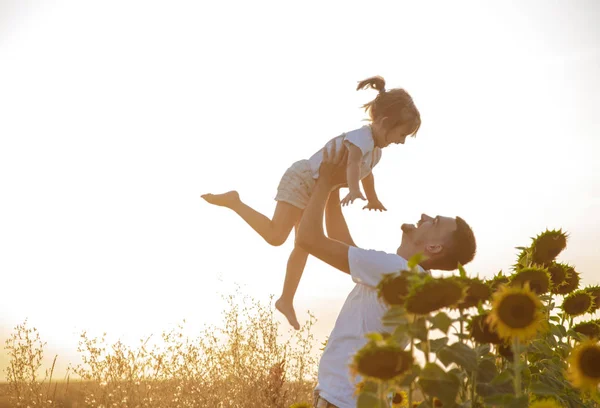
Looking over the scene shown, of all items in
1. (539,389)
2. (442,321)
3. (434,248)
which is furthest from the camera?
(434,248)

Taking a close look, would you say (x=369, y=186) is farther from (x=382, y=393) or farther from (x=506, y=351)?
(x=382, y=393)

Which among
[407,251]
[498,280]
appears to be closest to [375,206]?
[407,251]

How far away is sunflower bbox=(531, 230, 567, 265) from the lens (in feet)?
8.30

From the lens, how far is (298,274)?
16.4 feet

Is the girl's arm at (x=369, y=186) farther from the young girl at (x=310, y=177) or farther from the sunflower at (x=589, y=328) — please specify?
the sunflower at (x=589, y=328)

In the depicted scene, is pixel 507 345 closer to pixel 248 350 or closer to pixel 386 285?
pixel 386 285

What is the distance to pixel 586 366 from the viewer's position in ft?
5.36

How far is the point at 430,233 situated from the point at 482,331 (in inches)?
55.3

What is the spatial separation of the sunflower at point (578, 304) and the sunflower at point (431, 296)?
1530 mm

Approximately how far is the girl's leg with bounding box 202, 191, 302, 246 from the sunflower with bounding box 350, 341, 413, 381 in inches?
141

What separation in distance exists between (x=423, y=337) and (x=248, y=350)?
4.73 meters

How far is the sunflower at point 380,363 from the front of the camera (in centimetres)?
125

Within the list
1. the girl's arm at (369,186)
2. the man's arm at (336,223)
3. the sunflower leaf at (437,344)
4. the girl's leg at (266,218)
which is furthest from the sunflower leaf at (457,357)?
the girl's arm at (369,186)

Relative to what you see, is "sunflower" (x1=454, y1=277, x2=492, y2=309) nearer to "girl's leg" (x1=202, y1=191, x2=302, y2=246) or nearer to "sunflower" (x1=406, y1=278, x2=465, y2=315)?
"sunflower" (x1=406, y1=278, x2=465, y2=315)
